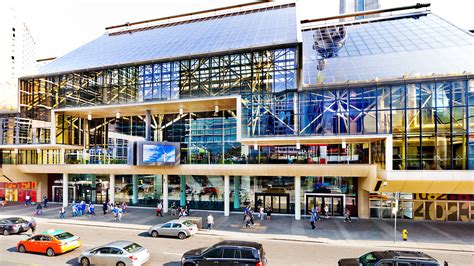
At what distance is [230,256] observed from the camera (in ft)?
45.0

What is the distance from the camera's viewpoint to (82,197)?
3634cm

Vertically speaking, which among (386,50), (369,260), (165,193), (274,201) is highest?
(386,50)

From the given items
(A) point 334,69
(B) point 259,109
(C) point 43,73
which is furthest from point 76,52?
(A) point 334,69

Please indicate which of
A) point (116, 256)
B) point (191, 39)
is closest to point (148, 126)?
point (191, 39)

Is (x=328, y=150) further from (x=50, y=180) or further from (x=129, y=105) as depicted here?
(x=50, y=180)

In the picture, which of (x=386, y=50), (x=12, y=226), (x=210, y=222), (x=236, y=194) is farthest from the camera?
(x=236, y=194)

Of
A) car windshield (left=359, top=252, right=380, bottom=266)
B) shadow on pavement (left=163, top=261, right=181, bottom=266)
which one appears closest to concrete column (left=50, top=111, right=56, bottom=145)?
shadow on pavement (left=163, top=261, right=181, bottom=266)

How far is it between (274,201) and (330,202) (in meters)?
5.69

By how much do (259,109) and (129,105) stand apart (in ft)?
45.3

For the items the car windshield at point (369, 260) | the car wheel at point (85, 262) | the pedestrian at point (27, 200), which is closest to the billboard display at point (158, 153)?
the car wheel at point (85, 262)

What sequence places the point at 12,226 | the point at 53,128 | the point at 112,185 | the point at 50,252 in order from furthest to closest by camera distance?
the point at 112,185, the point at 53,128, the point at 12,226, the point at 50,252

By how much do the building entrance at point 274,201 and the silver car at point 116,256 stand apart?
55.3ft

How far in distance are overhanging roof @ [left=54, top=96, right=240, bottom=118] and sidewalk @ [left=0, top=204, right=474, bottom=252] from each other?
11.2 meters

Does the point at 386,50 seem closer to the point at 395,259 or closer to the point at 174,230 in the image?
the point at 395,259
